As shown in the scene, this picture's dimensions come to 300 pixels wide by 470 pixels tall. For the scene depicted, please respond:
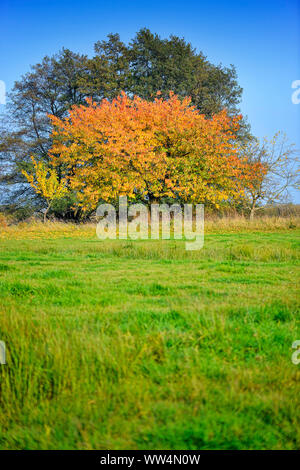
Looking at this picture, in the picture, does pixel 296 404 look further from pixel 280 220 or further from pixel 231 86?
pixel 231 86

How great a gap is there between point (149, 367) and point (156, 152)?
19.2 meters

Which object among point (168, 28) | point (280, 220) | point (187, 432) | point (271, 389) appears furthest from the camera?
point (168, 28)

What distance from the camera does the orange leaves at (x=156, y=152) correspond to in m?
20.2

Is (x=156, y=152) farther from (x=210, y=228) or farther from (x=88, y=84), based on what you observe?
(x=88, y=84)

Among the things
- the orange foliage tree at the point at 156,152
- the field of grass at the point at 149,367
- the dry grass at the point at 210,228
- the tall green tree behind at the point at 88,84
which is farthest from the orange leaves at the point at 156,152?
the field of grass at the point at 149,367

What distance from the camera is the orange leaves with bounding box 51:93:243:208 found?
66.4ft

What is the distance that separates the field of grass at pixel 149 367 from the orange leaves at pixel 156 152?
15090mm

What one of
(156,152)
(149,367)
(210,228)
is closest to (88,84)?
(156,152)

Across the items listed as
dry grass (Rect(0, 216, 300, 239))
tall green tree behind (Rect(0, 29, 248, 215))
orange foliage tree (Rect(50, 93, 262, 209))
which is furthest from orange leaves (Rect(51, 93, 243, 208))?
tall green tree behind (Rect(0, 29, 248, 215))

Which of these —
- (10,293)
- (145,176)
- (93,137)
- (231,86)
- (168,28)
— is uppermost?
(168,28)

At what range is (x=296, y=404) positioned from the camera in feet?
8.58

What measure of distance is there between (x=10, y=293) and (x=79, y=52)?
30.9 meters

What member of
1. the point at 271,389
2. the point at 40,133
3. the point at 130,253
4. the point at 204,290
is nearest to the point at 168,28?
the point at 40,133

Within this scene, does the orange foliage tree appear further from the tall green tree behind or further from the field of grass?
the field of grass
